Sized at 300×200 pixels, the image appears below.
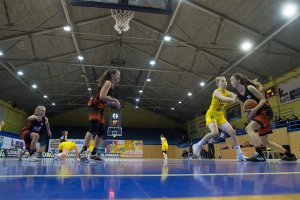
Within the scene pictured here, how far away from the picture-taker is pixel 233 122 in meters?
21.6

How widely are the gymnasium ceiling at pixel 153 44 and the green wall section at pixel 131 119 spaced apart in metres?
10.2

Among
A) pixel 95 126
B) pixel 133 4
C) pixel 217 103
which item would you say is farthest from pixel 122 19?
pixel 95 126

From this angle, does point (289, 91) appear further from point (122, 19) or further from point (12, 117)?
point (12, 117)

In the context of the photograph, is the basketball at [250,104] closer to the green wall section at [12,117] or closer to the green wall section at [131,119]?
the green wall section at [12,117]

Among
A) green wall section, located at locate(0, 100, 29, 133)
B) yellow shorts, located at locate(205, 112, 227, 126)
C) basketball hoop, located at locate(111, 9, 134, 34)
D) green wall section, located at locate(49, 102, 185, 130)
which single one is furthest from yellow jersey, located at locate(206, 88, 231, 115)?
green wall section, located at locate(49, 102, 185, 130)

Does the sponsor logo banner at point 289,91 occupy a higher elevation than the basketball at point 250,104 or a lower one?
higher

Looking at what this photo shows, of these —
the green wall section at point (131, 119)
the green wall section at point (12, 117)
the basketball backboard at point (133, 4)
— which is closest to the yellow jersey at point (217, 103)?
the basketball backboard at point (133, 4)

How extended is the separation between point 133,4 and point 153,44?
861cm

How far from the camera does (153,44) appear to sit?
15672mm

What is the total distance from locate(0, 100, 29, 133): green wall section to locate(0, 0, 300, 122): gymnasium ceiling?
117cm

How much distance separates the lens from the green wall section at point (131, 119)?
33469 millimetres

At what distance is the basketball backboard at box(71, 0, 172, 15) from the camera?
267 inches

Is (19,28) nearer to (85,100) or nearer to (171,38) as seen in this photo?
(171,38)

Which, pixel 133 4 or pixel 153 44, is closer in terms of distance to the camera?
pixel 133 4
